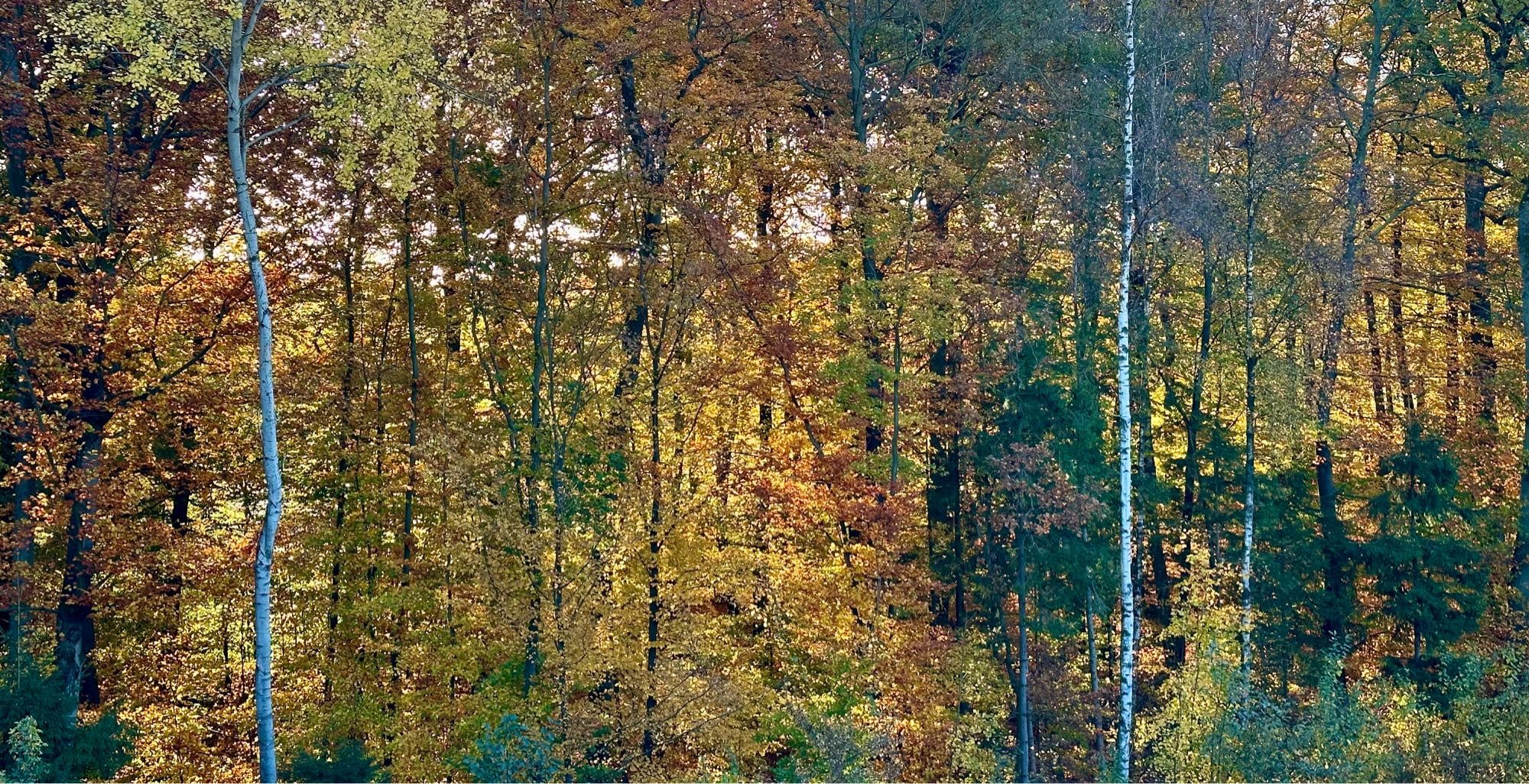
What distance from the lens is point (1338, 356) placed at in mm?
20031

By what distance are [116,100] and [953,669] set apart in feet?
49.2

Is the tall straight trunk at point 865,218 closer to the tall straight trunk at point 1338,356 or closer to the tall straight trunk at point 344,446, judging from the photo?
the tall straight trunk at point 1338,356

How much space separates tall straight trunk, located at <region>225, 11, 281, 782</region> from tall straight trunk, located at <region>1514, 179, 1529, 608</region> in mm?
19656

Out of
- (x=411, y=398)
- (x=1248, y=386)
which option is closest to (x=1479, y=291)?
(x=1248, y=386)

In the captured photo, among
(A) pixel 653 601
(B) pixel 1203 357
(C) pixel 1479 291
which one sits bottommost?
(A) pixel 653 601

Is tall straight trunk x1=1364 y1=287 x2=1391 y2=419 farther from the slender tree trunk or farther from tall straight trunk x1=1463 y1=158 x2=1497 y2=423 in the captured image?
the slender tree trunk

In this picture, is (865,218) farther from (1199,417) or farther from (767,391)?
(1199,417)

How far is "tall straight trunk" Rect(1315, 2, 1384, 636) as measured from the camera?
18438 mm

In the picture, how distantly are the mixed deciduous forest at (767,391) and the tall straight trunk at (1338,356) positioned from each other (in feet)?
0.32

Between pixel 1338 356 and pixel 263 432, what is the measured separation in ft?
60.1

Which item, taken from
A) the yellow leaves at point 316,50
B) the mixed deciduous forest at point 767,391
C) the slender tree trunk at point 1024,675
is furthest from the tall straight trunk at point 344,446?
the slender tree trunk at point 1024,675

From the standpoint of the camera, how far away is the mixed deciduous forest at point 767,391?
46.7 ft

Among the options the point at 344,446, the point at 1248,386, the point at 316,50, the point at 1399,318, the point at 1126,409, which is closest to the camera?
the point at 316,50

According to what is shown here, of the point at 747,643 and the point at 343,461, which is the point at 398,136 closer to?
the point at 343,461
